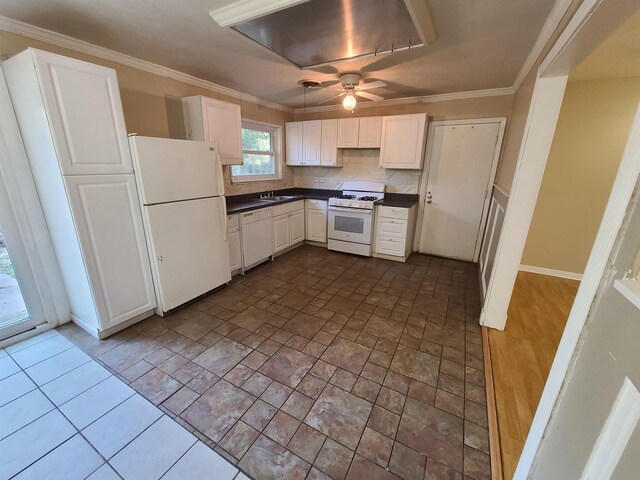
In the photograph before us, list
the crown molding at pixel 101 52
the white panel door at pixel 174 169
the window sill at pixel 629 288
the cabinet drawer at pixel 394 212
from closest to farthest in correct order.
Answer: the window sill at pixel 629 288 < the crown molding at pixel 101 52 < the white panel door at pixel 174 169 < the cabinet drawer at pixel 394 212

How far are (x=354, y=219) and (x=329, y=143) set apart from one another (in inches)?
53.0

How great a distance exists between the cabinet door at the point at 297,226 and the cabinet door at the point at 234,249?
44.1 inches

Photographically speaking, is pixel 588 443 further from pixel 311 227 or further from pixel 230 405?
pixel 311 227

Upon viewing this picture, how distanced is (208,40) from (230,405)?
267cm

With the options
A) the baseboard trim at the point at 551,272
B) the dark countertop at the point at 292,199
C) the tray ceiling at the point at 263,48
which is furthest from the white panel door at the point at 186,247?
the baseboard trim at the point at 551,272

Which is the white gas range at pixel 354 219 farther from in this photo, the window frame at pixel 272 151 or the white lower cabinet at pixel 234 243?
the white lower cabinet at pixel 234 243

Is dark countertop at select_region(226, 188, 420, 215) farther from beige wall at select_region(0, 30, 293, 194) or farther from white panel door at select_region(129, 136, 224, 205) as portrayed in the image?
beige wall at select_region(0, 30, 293, 194)

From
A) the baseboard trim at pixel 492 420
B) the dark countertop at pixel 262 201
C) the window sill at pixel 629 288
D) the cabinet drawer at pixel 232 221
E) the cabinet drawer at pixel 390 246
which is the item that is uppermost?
the window sill at pixel 629 288

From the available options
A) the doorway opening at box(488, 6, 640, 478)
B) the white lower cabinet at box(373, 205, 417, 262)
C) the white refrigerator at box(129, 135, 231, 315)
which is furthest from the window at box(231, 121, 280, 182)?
the doorway opening at box(488, 6, 640, 478)

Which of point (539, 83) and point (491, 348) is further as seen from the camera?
point (491, 348)

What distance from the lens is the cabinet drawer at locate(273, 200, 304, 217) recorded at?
381 centimetres

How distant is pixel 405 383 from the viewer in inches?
69.9

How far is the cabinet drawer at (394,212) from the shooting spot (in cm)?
374

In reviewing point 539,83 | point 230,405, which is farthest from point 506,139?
point 230,405
